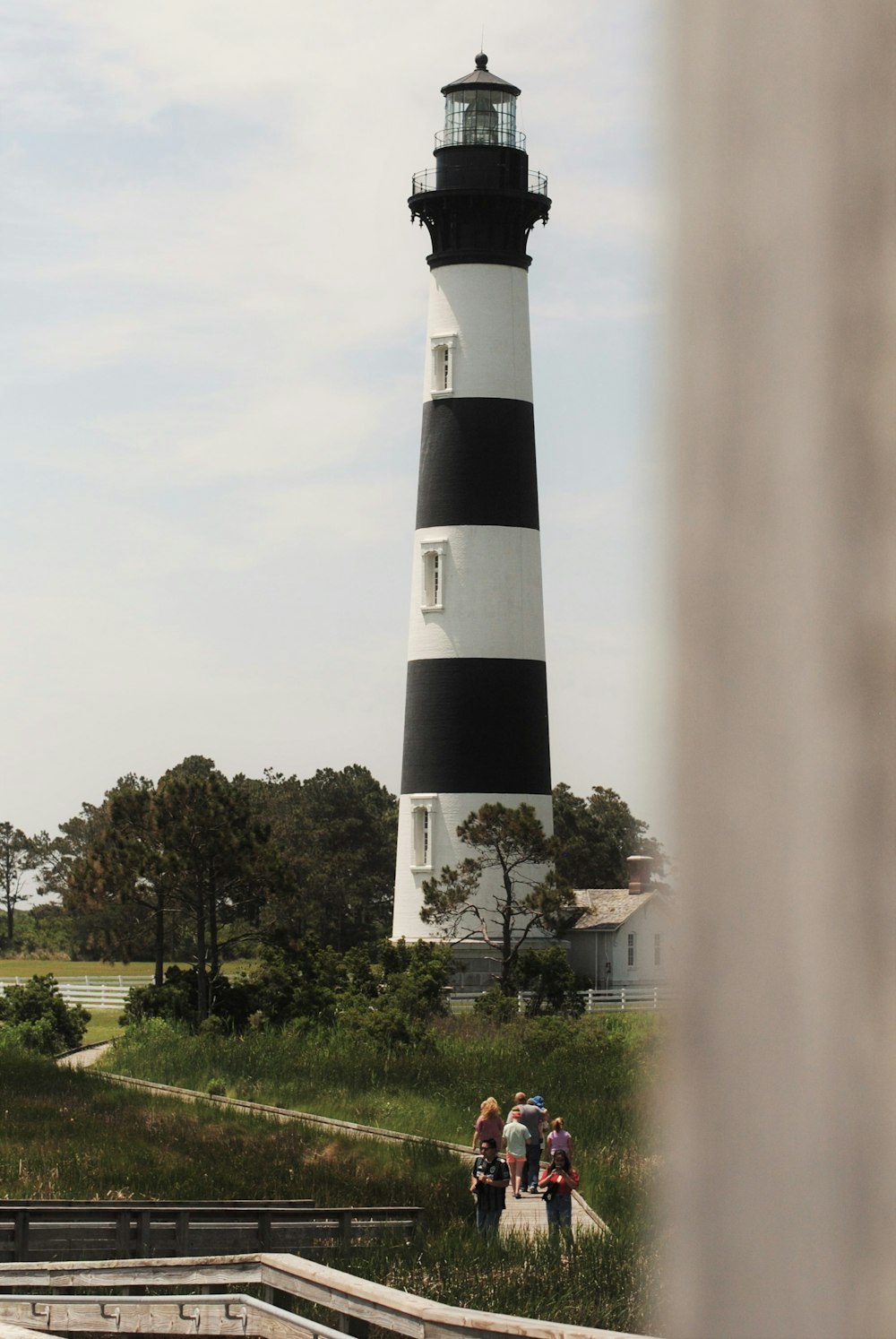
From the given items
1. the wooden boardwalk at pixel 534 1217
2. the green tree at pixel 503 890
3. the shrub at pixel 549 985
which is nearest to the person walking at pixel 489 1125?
the wooden boardwalk at pixel 534 1217

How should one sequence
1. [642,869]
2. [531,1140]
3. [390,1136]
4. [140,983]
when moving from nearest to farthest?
[642,869] < [531,1140] < [390,1136] < [140,983]

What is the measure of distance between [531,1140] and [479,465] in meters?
22.8

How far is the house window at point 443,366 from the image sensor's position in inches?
1596

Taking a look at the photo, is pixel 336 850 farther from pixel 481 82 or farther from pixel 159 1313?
pixel 159 1313

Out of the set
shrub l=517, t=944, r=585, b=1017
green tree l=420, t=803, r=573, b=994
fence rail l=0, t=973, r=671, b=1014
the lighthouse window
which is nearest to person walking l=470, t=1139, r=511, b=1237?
fence rail l=0, t=973, r=671, b=1014

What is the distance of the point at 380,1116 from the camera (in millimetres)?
24203

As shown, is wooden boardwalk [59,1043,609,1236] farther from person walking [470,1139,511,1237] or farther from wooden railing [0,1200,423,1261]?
wooden railing [0,1200,423,1261]

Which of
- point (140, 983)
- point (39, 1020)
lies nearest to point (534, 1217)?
point (39, 1020)

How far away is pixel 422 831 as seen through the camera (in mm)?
40031

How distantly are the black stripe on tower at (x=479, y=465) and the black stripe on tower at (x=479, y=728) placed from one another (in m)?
3.59

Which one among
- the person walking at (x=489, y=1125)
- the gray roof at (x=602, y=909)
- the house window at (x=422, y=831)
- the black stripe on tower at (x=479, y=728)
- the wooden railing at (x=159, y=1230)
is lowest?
the wooden railing at (x=159, y=1230)

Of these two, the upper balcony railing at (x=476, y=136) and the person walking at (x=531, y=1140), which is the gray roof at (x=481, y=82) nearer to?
the upper balcony railing at (x=476, y=136)

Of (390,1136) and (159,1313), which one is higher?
(159,1313)

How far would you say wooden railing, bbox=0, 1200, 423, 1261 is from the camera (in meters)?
11.9
